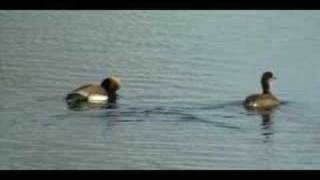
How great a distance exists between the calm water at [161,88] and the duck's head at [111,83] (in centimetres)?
18

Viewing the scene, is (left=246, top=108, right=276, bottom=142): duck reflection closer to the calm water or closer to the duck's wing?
the calm water

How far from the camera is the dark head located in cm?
1656

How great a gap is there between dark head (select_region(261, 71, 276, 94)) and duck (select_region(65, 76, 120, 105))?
96.5 inches

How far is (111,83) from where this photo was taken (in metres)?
16.7

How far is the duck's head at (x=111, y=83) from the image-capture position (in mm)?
16334

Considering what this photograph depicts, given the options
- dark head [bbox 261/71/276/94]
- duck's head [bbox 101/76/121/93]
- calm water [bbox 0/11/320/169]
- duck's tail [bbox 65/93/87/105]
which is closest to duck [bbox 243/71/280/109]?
calm water [bbox 0/11/320/169]

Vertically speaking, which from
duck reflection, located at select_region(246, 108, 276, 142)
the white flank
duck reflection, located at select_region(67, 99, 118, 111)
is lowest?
duck reflection, located at select_region(246, 108, 276, 142)

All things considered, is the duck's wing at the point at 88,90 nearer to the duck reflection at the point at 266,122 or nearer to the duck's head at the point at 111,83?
the duck's head at the point at 111,83

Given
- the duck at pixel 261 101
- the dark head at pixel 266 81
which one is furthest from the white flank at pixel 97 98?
the dark head at pixel 266 81

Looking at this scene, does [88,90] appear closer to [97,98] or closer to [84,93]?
[84,93]

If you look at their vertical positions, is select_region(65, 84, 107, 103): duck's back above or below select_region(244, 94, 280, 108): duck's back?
above

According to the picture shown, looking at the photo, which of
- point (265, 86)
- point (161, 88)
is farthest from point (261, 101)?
point (161, 88)

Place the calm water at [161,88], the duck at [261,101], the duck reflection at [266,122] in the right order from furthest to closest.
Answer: the duck at [261,101] < the duck reflection at [266,122] < the calm water at [161,88]
